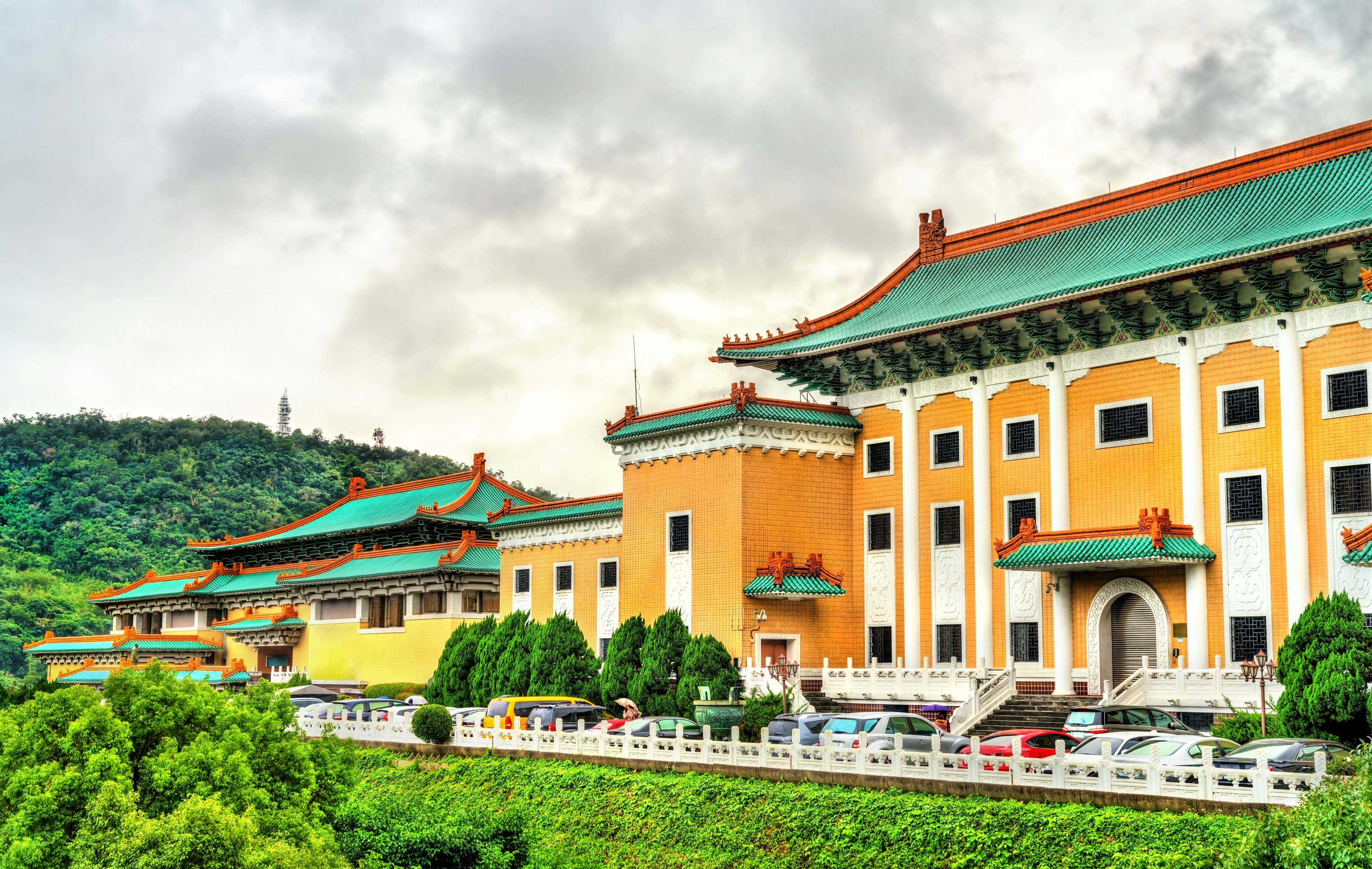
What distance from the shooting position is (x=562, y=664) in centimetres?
3669

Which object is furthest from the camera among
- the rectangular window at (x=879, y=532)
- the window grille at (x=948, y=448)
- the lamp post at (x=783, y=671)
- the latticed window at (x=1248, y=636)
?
the rectangular window at (x=879, y=532)

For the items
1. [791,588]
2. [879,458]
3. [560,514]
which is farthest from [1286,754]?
[560,514]

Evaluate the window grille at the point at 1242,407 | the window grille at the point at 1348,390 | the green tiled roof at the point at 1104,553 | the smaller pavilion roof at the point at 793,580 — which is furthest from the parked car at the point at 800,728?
the window grille at the point at 1348,390

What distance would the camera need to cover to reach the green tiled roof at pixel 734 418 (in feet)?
117

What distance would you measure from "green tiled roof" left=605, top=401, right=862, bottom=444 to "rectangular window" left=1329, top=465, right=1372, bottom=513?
479 inches

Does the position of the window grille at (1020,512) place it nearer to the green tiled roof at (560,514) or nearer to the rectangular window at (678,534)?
the rectangular window at (678,534)

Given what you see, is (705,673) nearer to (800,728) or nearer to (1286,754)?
(800,728)

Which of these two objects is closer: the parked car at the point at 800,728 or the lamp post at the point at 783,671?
the parked car at the point at 800,728

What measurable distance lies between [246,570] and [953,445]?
36279 mm

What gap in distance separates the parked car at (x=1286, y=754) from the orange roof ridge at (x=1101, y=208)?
16092mm

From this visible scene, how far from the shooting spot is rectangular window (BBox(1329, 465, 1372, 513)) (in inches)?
1099

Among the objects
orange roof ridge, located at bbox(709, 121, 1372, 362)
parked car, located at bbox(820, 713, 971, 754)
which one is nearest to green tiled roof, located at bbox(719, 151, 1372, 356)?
orange roof ridge, located at bbox(709, 121, 1372, 362)

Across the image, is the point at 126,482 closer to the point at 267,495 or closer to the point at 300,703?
the point at 267,495

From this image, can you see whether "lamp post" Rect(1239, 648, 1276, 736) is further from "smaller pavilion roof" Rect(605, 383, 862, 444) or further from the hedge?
"smaller pavilion roof" Rect(605, 383, 862, 444)
